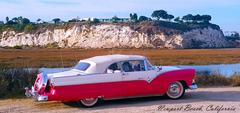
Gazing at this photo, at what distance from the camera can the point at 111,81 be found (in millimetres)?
14133

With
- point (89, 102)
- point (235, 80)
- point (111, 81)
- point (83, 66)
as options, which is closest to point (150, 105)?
point (111, 81)

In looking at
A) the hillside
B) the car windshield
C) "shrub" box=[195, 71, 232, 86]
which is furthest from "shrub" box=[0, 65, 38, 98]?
the hillside

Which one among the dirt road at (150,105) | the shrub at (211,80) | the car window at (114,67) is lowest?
the dirt road at (150,105)

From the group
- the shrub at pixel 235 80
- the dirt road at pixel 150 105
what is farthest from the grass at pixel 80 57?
the dirt road at pixel 150 105

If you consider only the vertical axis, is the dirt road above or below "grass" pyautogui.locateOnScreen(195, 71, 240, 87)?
below

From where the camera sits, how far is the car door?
1434 cm

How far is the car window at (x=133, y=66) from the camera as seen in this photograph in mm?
14555

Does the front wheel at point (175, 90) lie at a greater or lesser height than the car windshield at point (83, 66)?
lesser

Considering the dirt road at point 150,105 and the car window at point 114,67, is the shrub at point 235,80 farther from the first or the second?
the car window at point 114,67

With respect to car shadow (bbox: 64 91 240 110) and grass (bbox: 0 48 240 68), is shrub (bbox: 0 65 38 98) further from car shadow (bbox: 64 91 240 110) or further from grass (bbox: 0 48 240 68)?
grass (bbox: 0 48 240 68)

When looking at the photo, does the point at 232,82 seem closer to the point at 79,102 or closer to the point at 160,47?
the point at 79,102

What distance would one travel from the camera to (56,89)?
44.5 ft

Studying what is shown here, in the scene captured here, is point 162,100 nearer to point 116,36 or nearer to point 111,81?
point 111,81

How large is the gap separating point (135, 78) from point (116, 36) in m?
124
